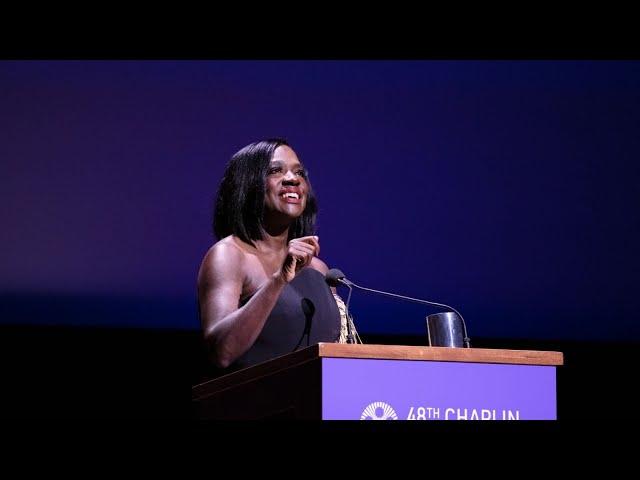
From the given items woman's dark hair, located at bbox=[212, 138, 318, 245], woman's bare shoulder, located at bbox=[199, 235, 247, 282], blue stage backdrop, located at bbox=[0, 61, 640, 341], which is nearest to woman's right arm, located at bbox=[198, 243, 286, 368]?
woman's bare shoulder, located at bbox=[199, 235, 247, 282]

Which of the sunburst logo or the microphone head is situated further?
the microphone head

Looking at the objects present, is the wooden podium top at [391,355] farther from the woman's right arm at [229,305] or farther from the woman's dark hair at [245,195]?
the woman's dark hair at [245,195]

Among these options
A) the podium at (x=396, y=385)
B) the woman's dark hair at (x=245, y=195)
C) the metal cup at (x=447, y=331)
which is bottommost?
the podium at (x=396, y=385)

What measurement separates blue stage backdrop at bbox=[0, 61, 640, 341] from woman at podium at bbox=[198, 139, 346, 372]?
120 cm

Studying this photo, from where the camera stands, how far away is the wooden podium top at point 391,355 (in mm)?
1941

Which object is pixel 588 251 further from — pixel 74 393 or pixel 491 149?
pixel 74 393

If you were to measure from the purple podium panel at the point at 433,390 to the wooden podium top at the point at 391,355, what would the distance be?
12mm

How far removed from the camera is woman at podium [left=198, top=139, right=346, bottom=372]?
8.06 ft

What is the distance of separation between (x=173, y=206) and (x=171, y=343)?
61cm

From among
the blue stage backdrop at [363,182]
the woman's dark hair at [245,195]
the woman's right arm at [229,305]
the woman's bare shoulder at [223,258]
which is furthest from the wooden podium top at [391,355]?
the blue stage backdrop at [363,182]

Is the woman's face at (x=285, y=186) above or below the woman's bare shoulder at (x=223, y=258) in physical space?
above

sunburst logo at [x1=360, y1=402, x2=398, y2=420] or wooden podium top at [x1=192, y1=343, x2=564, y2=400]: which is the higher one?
wooden podium top at [x1=192, y1=343, x2=564, y2=400]

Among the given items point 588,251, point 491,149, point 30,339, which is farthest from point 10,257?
point 588,251

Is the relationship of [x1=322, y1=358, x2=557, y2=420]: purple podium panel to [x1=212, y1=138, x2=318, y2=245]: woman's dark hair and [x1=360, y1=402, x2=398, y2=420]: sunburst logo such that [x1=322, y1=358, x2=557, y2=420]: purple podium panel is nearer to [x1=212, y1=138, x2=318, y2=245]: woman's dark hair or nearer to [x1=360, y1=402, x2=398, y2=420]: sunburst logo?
[x1=360, y1=402, x2=398, y2=420]: sunburst logo
